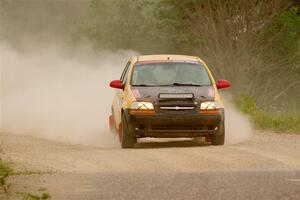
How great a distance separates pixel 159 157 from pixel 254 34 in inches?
821

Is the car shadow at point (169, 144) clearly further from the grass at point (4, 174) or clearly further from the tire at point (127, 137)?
the grass at point (4, 174)

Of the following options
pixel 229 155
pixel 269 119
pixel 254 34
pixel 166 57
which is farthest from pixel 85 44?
pixel 229 155

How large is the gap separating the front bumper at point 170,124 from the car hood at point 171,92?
30 cm

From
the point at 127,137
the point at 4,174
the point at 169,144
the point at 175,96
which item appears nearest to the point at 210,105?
the point at 175,96

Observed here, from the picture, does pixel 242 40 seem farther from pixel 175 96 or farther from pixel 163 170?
pixel 163 170

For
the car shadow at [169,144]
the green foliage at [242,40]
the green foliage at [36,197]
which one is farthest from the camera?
the green foliage at [242,40]

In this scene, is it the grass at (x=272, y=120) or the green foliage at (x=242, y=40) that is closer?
the grass at (x=272, y=120)

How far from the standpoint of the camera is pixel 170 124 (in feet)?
63.9

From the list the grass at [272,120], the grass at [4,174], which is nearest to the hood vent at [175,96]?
the grass at [4,174]

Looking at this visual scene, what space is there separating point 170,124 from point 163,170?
3.93 metres

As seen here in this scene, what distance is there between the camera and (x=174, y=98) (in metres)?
19.5

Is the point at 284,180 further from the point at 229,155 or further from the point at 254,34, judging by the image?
the point at 254,34

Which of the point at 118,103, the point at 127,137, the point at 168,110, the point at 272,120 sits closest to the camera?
the point at 168,110

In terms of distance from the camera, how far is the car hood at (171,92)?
64.2ft
